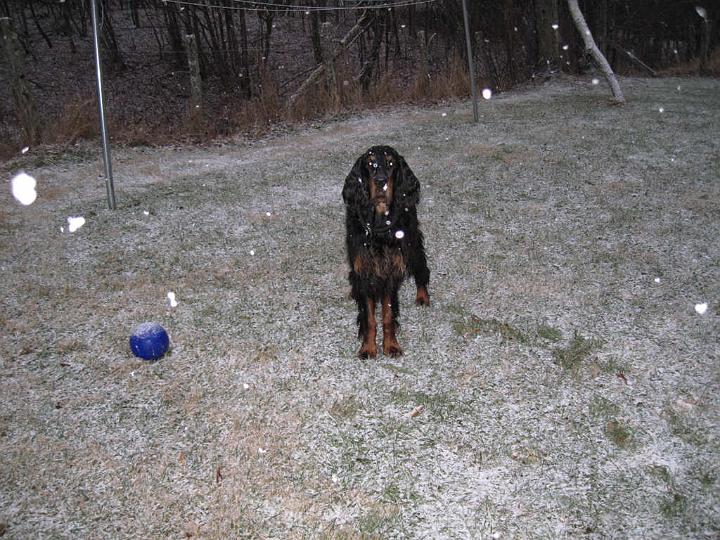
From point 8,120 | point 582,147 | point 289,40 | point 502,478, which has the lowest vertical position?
point 502,478

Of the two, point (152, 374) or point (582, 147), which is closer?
point (152, 374)

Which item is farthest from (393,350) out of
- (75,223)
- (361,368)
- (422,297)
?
(75,223)

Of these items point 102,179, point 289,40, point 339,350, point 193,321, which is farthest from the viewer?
point 289,40

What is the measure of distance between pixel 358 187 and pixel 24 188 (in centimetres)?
481

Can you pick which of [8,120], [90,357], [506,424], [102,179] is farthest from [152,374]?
[8,120]

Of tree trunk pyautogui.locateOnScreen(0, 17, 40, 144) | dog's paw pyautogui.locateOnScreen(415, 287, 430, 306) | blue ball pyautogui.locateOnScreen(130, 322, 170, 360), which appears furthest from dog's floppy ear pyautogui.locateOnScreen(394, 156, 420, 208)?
tree trunk pyautogui.locateOnScreen(0, 17, 40, 144)

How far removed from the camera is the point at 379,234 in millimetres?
2834

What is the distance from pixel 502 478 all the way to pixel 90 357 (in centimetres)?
235

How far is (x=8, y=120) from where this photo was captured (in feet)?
33.3

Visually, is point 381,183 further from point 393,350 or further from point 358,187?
point 393,350

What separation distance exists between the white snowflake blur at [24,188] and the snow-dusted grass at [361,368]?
128 mm

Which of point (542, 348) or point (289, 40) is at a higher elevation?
point (289, 40)

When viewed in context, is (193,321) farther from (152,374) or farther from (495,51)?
(495,51)

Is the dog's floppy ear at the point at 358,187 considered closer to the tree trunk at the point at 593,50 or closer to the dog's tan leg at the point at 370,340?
the dog's tan leg at the point at 370,340
